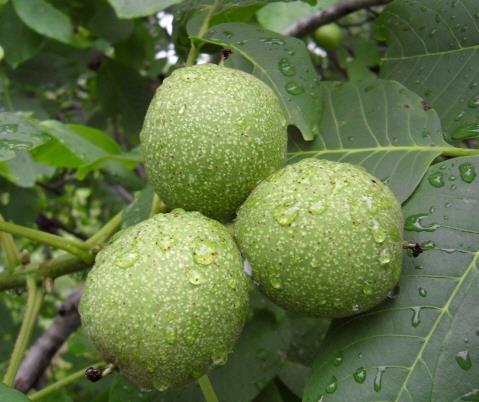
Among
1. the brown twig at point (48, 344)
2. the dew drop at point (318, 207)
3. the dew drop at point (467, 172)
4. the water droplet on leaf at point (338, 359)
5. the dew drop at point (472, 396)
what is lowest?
the brown twig at point (48, 344)

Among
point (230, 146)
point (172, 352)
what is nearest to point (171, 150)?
point (230, 146)

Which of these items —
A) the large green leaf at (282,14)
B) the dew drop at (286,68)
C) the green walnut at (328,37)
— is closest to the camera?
the dew drop at (286,68)

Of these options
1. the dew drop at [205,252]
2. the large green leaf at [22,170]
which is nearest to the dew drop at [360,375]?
the dew drop at [205,252]

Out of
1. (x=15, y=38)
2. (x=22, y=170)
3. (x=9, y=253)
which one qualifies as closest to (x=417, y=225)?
(x=9, y=253)

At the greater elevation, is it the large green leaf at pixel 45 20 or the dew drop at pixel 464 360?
the large green leaf at pixel 45 20

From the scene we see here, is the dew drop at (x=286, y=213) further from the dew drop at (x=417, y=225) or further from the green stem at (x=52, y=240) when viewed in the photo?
the green stem at (x=52, y=240)

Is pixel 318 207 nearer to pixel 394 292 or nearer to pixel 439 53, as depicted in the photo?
pixel 394 292

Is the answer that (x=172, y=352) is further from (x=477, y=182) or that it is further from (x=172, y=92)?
(x=477, y=182)
